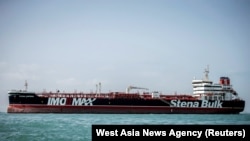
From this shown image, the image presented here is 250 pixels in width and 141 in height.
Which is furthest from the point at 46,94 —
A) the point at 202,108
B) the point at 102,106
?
the point at 202,108

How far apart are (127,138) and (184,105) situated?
1317 inches

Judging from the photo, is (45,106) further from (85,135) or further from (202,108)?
(85,135)

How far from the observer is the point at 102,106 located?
38188 mm

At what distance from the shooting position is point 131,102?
127 feet
